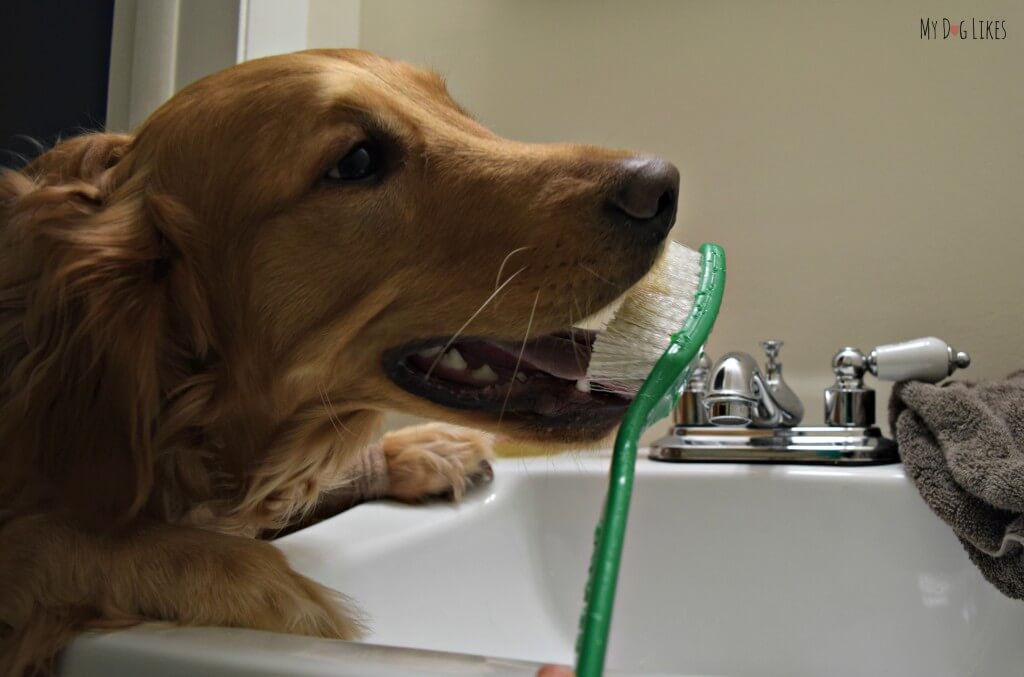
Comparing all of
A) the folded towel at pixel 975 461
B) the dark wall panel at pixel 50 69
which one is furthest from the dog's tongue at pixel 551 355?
the dark wall panel at pixel 50 69

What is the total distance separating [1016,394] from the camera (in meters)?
1.00

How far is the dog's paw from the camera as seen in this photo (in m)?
0.97

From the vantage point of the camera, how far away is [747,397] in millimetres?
1140

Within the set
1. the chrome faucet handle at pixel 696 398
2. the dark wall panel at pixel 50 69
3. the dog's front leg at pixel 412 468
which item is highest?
the dark wall panel at pixel 50 69

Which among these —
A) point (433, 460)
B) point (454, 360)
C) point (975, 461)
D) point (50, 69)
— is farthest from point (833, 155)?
point (50, 69)

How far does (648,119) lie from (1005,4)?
0.60 metres

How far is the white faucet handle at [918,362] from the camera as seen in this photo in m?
1.12

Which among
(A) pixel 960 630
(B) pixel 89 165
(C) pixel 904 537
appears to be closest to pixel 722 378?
(C) pixel 904 537

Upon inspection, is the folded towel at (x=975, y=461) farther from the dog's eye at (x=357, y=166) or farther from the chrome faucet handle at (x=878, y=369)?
the dog's eye at (x=357, y=166)

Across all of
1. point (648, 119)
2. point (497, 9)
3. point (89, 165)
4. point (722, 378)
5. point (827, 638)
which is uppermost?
point (497, 9)

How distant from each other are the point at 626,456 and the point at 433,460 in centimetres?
63

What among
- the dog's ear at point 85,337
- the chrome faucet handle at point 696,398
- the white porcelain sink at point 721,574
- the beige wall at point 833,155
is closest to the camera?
the dog's ear at point 85,337

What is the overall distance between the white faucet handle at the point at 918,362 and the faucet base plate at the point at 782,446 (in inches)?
3.6

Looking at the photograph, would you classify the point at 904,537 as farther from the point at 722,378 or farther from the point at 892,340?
the point at 892,340
